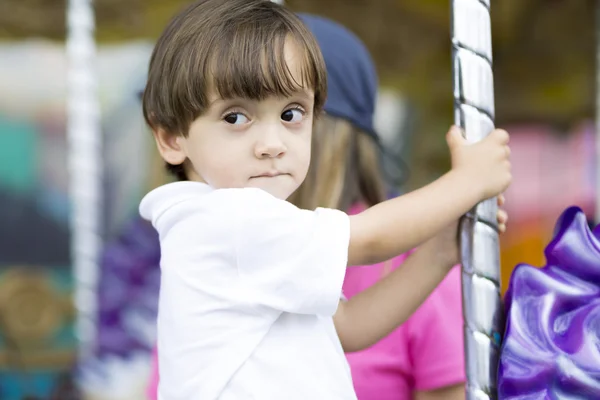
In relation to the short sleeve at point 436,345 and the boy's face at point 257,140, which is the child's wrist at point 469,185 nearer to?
the boy's face at point 257,140

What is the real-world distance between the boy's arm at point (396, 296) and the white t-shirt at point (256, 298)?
0.10 meters

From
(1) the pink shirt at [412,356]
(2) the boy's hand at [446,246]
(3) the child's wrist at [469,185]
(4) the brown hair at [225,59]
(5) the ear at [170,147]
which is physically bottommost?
(1) the pink shirt at [412,356]

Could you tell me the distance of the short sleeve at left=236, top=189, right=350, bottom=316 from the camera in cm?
83

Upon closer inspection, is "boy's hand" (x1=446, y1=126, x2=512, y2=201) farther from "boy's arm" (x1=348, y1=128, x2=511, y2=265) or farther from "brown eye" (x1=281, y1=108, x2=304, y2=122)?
"brown eye" (x1=281, y1=108, x2=304, y2=122)

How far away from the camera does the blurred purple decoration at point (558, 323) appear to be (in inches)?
32.0

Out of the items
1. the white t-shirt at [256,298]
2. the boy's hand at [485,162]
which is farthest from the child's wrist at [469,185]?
the white t-shirt at [256,298]

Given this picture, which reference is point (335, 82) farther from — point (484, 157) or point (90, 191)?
point (90, 191)

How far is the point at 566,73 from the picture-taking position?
4160mm

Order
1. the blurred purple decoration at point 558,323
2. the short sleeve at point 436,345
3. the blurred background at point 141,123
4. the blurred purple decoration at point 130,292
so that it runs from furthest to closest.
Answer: the blurred background at point 141,123 < the blurred purple decoration at point 130,292 < the short sleeve at point 436,345 < the blurred purple decoration at point 558,323

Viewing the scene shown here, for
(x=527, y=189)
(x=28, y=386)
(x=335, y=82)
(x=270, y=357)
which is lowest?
(x=28, y=386)

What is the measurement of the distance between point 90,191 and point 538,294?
7.95 feet

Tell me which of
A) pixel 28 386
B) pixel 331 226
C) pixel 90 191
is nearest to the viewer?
pixel 331 226

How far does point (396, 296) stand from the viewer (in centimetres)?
97

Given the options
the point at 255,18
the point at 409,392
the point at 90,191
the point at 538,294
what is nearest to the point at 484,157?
the point at 538,294
